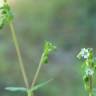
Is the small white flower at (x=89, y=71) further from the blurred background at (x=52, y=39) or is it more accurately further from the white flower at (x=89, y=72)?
the blurred background at (x=52, y=39)

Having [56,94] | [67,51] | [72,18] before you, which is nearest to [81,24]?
[72,18]

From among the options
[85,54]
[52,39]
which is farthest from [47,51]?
[52,39]

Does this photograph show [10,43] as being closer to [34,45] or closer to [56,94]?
[34,45]

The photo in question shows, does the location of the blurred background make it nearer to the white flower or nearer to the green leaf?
the green leaf

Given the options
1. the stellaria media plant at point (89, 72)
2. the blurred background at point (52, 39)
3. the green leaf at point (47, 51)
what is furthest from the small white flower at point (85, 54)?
the blurred background at point (52, 39)

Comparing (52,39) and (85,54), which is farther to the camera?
(52,39)

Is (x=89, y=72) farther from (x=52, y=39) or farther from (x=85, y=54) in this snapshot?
(x=52, y=39)

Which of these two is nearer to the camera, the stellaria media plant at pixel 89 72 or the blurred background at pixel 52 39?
the stellaria media plant at pixel 89 72

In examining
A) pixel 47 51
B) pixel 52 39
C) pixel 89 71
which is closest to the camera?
pixel 89 71

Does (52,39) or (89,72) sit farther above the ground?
(89,72)

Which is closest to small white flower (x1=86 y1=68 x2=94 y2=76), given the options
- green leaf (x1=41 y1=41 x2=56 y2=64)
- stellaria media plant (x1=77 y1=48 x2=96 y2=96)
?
stellaria media plant (x1=77 y1=48 x2=96 y2=96)
